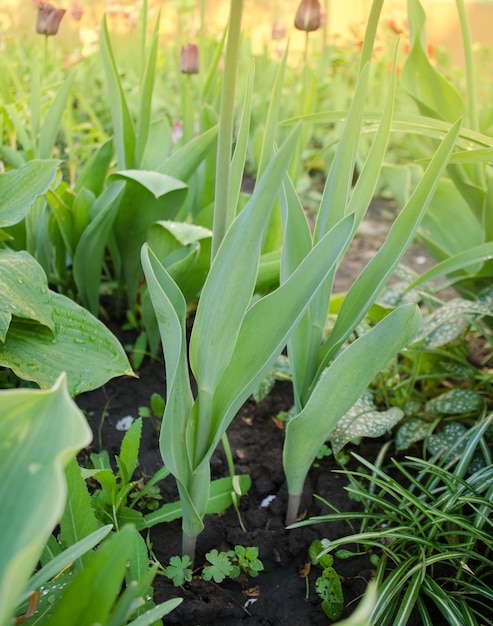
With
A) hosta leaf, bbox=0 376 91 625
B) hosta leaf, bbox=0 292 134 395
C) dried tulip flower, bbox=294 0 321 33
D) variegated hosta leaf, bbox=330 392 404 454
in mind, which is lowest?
variegated hosta leaf, bbox=330 392 404 454

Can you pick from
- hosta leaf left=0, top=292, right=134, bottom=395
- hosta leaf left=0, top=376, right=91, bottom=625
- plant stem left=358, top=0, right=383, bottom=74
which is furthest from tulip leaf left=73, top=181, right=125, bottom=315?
hosta leaf left=0, top=376, right=91, bottom=625

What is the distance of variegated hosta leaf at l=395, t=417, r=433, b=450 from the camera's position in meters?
1.19

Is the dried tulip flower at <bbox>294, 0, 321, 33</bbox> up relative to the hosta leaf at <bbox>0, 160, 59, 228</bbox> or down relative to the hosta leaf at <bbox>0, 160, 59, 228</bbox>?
up

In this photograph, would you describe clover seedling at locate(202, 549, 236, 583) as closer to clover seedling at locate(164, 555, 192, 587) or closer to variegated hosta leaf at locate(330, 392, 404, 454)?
clover seedling at locate(164, 555, 192, 587)

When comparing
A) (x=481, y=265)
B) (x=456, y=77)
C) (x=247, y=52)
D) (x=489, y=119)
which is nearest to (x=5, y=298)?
(x=481, y=265)

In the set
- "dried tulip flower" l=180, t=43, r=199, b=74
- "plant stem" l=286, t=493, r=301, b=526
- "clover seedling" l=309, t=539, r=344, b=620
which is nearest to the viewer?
"clover seedling" l=309, t=539, r=344, b=620

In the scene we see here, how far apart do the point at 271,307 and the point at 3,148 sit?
34.3 inches

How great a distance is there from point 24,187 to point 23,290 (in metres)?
0.24

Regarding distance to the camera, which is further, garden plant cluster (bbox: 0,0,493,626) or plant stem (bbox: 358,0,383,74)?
plant stem (bbox: 358,0,383,74)

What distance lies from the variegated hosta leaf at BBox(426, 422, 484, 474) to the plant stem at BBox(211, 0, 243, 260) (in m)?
0.59

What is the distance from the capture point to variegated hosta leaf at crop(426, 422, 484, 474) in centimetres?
113

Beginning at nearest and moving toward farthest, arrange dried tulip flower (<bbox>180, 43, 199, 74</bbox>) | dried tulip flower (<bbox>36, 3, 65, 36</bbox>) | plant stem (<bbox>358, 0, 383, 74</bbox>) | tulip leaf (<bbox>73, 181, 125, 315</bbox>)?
plant stem (<bbox>358, 0, 383, 74</bbox>) → tulip leaf (<bbox>73, 181, 125, 315</bbox>) → dried tulip flower (<bbox>36, 3, 65, 36</bbox>) → dried tulip flower (<bbox>180, 43, 199, 74</bbox>)

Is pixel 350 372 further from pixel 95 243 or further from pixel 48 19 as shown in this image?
pixel 48 19

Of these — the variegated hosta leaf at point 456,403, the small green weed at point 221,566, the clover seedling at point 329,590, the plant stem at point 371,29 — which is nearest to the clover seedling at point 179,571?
the small green weed at point 221,566
